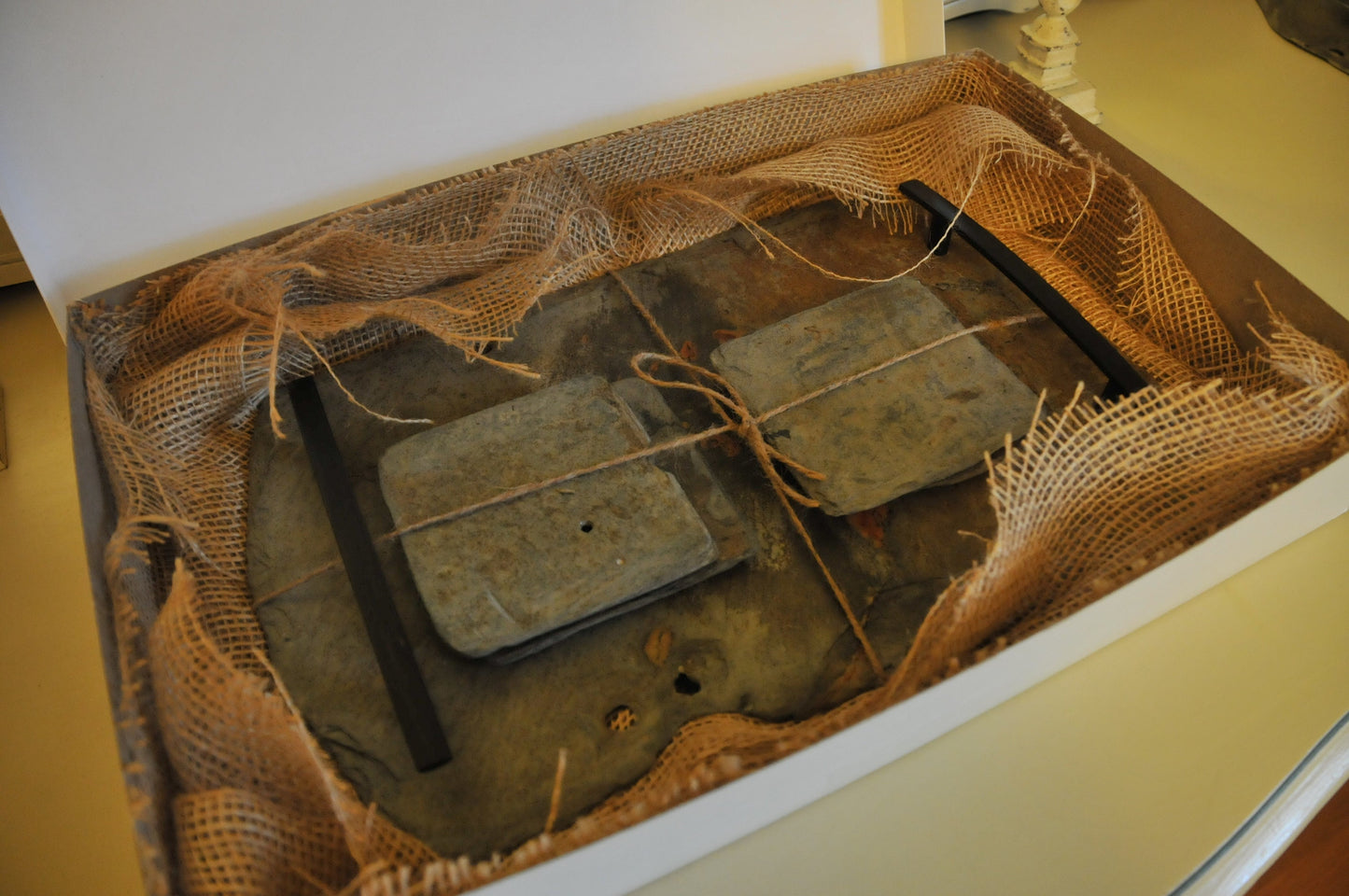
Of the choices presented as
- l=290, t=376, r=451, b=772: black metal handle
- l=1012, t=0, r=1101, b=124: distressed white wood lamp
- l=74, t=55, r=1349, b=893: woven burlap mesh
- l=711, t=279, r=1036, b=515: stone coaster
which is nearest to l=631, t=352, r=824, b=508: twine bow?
l=711, t=279, r=1036, b=515: stone coaster

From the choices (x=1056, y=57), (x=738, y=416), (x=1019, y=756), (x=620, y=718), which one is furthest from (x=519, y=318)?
(x=1056, y=57)

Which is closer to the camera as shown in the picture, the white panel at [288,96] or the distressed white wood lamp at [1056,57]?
the white panel at [288,96]

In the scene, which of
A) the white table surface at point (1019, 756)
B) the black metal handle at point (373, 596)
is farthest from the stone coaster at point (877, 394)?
the black metal handle at point (373, 596)

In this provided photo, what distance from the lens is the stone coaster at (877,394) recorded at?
2.31ft

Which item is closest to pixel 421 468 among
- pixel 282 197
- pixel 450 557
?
pixel 450 557

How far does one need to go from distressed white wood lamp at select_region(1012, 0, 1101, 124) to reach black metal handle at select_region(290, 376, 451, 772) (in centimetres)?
92

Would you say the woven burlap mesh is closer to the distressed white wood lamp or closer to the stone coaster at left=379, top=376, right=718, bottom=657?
the stone coaster at left=379, top=376, right=718, bottom=657

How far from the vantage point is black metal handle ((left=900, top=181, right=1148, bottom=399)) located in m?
0.74

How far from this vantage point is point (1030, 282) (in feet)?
2.64

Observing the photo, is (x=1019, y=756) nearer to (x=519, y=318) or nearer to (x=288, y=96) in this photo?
(x=519, y=318)

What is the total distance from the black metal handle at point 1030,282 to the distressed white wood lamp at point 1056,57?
385 mm

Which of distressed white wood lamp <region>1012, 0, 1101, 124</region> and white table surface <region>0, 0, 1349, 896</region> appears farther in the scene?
distressed white wood lamp <region>1012, 0, 1101, 124</region>

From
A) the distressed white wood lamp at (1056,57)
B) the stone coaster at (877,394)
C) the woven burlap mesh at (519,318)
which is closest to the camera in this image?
the woven burlap mesh at (519,318)

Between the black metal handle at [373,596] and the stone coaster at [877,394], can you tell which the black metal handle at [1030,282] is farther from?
the black metal handle at [373,596]
